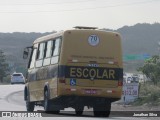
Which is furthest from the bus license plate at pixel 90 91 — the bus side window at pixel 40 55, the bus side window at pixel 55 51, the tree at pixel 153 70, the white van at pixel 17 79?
the white van at pixel 17 79

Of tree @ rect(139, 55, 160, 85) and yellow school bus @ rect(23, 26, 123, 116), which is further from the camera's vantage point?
tree @ rect(139, 55, 160, 85)

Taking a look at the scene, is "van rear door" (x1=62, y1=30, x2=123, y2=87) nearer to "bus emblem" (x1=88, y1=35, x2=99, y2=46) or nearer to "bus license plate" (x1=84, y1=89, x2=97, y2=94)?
"bus emblem" (x1=88, y1=35, x2=99, y2=46)

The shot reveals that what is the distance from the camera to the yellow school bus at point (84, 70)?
996 inches

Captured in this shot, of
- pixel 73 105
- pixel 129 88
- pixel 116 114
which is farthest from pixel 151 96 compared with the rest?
pixel 73 105

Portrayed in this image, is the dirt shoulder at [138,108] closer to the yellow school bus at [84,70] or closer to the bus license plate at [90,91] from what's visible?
the yellow school bus at [84,70]

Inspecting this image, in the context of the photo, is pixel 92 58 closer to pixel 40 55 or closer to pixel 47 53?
pixel 47 53

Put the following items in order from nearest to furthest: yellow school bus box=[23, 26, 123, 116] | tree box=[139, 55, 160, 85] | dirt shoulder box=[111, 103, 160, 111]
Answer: yellow school bus box=[23, 26, 123, 116] < dirt shoulder box=[111, 103, 160, 111] < tree box=[139, 55, 160, 85]

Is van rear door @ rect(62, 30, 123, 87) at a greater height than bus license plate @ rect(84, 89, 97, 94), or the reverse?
van rear door @ rect(62, 30, 123, 87)

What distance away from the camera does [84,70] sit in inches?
1002

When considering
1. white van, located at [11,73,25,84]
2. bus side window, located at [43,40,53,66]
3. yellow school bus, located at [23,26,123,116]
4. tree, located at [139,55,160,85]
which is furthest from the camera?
white van, located at [11,73,25,84]

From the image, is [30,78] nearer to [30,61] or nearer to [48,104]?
[30,61]

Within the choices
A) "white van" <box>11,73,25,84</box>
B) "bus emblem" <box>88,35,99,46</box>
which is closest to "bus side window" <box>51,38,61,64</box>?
"bus emblem" <box>88,35,99,46</box>

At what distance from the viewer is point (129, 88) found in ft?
121

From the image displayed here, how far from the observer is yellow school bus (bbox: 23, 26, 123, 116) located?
996 inches
